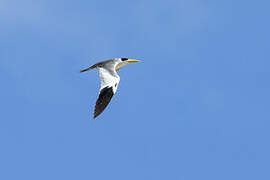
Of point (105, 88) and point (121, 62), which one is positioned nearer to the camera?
point (105, 88)

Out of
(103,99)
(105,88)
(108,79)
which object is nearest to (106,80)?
(108,79)

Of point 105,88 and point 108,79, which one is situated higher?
point 108,79

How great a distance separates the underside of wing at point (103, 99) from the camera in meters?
24.6

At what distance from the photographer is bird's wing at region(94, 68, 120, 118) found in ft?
81.5

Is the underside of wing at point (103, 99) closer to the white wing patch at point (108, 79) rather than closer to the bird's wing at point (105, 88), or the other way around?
the bird's wing at point (105, 88)

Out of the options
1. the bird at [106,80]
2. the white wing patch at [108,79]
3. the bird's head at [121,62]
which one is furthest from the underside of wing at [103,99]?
the bird's head at [121,62]

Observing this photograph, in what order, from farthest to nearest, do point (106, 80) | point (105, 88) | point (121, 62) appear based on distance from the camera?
point (121, 62)
point (106, 80)
point (105, 88)

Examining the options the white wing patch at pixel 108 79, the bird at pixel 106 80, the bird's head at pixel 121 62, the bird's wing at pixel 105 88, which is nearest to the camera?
the bird's wing at pixel 105 88

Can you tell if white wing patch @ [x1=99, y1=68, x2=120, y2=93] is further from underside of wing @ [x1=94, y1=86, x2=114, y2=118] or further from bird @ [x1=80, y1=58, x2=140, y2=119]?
underside of wing @ [x1=94, y1=86, x2=114, y2=118]

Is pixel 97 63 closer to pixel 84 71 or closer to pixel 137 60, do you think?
pixel 84 71

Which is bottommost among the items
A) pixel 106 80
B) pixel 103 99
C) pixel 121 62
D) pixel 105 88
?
pixel 103 99

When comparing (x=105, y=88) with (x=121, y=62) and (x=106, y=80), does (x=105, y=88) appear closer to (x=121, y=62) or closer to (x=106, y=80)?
(x=106, y=80)

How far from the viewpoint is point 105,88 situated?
26.3m

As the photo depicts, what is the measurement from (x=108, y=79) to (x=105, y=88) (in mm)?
1252
